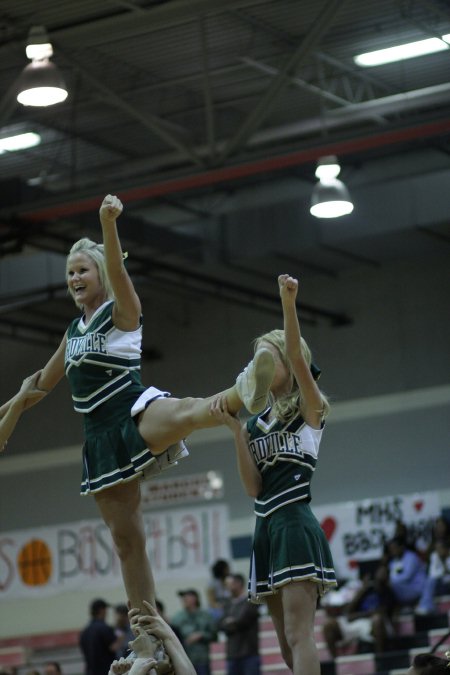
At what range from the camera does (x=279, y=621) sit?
18.0ft

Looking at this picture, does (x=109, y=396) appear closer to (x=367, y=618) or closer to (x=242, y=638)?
(x=242, y=638)

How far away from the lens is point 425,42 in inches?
548

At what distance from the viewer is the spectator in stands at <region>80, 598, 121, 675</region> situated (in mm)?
12016

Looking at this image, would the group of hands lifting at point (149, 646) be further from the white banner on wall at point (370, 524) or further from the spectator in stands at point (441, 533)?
the white banner on wall at point (370, 524)

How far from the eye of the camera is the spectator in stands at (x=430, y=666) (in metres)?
4.31

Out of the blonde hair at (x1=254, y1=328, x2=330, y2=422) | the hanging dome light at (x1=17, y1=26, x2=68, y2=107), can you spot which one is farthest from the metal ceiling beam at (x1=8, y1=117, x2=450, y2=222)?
the blonde hair at (x1=254, y1=328, x2=330, y2=422)

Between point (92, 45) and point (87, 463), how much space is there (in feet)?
29.8

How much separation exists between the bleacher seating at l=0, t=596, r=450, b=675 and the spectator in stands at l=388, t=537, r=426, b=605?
0.25 m

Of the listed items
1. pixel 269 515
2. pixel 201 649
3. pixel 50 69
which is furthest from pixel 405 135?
pixel 269 515

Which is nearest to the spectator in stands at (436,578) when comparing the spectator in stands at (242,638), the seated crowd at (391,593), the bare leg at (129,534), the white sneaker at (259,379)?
the seated crowd at (391,593)

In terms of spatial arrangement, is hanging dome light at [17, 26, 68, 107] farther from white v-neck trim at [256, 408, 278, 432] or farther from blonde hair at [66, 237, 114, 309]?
white v-neck trim at [256, 408, 278, 432]

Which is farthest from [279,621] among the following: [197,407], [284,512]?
[197,407]

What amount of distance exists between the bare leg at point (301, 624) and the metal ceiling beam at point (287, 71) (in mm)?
7387

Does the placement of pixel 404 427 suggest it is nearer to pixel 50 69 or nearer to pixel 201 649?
pixel 201 649
